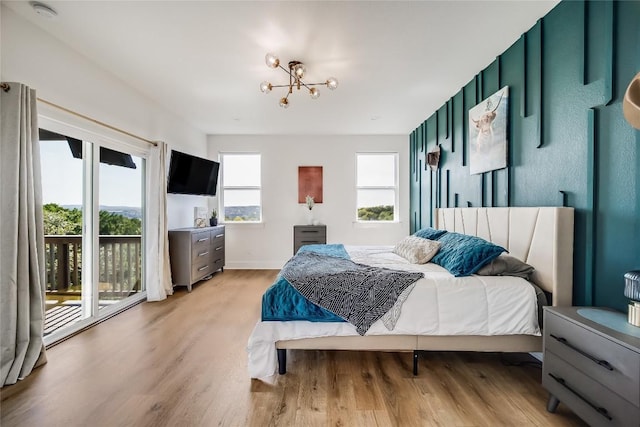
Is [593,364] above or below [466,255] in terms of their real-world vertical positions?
below

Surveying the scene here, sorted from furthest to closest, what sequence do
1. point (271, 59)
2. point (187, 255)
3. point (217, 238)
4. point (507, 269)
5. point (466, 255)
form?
point (217, 238), point (187, 255), point (271, 59), point (466, 255), point (507, 269)

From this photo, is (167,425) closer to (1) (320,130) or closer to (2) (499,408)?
(2) (499,408)

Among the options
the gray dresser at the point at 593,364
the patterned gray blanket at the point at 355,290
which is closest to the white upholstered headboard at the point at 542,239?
the gray dresser at the point at 593,364

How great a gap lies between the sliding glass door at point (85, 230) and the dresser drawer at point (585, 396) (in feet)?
12.0

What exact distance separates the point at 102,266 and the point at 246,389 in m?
2.33

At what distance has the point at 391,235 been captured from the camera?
538cm

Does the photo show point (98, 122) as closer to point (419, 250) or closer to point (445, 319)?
point (419, 250)

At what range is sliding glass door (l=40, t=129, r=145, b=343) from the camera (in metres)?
2.45

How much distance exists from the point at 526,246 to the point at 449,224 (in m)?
1.27

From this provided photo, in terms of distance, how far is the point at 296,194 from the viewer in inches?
211

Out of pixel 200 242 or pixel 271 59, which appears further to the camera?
pixel 200 242

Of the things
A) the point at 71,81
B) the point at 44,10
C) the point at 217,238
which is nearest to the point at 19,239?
the point at 71,81

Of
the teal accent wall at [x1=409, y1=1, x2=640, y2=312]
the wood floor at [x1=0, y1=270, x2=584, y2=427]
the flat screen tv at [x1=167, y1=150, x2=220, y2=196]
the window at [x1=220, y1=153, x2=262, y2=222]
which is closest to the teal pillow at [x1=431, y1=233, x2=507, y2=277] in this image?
the teal accent wall at [x1=409, y1=1, x2=640, y2=312]

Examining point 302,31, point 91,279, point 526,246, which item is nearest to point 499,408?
point 526,246
